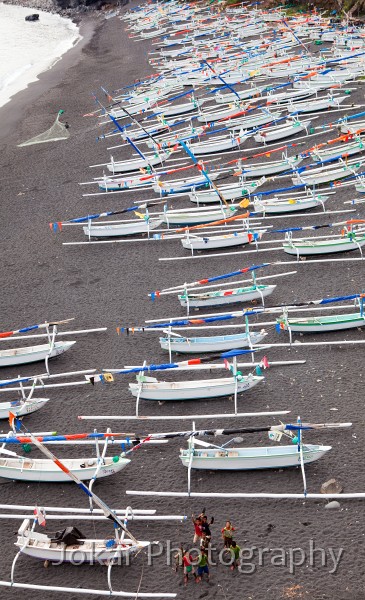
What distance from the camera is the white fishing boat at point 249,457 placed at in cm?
2417

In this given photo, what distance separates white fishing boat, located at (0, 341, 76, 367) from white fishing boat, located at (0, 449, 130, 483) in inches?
264

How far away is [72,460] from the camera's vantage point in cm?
2530

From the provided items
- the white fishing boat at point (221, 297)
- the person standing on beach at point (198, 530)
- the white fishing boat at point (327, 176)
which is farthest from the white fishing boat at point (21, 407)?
the white fishing boat at point (327, 176)

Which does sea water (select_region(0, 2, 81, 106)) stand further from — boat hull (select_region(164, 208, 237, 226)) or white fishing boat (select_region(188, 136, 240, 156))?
boat hull (select_region(164, 208, 237, 226))

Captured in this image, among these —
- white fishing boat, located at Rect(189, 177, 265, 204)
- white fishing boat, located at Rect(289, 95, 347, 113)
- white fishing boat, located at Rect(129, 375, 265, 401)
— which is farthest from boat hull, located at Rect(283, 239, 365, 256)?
white fishing boat, located at Rect(289, 95, 347, 113)

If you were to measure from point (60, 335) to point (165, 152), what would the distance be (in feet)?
72.6

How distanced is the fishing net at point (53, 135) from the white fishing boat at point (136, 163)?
9684 millimetres

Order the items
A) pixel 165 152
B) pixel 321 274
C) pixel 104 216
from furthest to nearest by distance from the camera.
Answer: pixel 165 152 < pixel 104 216 < pixel 321 274

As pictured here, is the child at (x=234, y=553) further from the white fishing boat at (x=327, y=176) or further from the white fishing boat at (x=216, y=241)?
the white fishing boat at (x=327, y=176)

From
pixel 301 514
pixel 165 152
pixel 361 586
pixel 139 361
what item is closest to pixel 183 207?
pixel 165 152

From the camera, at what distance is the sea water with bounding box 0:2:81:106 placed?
81456 millimetres

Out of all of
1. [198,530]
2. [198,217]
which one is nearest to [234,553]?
[198,530]

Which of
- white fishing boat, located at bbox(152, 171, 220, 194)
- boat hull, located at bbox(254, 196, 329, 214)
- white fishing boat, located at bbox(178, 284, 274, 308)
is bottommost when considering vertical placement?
boat hull, located at bbox(254, 196, 329, 214)

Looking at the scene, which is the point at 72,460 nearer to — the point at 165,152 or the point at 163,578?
the point at 163,578
